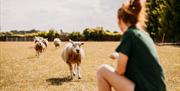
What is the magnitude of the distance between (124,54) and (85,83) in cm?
870

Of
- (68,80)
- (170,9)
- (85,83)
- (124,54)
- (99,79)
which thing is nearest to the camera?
(124,54)

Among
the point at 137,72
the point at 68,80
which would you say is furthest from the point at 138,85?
the point at 68,80

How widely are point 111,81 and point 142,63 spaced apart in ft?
1.97

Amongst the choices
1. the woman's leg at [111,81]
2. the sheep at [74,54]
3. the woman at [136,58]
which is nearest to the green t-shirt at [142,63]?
the woman at [136,58]

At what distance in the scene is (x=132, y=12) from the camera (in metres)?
6.32

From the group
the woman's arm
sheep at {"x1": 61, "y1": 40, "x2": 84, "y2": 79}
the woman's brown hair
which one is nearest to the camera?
the woman's arm

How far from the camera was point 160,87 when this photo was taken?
639 cm

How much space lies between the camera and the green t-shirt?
6.22 meters

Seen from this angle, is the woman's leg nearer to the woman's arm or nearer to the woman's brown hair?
the woman's arm

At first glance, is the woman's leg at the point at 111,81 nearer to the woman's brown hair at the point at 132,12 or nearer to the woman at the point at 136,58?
the woman at the point at 136,58

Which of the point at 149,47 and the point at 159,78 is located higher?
the point at 149,47

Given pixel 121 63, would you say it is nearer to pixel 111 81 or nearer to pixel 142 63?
pixel 142 63

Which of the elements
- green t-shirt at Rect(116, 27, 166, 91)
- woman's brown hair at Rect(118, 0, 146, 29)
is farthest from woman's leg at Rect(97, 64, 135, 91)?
woman's brown hair at Rect(118, 0, 146, 29)

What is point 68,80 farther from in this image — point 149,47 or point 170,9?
point 170,9
